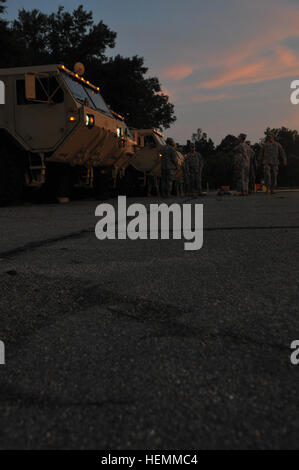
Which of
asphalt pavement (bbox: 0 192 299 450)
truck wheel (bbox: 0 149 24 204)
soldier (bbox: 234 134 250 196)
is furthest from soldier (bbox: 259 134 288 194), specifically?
asphalt pavement (bbox: 0 192 299 450)

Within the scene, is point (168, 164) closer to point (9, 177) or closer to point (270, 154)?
point (270, 154)

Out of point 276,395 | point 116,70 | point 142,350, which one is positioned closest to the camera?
point 276,395

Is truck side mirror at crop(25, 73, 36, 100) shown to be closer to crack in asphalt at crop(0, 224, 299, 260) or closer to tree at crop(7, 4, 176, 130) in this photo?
crack in asphalt at crop(0, 224, 299, 260)

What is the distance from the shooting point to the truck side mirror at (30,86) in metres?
7.51

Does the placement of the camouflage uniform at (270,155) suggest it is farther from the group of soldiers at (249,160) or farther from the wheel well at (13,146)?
the wheel well at (13,146)

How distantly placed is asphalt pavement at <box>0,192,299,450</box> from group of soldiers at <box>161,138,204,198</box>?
396 inches

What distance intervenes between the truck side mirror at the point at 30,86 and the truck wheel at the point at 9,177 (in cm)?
108

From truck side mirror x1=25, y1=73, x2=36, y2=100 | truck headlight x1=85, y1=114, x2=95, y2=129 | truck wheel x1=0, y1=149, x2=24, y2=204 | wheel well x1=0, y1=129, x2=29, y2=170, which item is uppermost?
truck side mirror x1=25, y1=73, x2=36, y2=100

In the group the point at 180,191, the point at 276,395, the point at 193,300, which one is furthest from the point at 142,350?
the point at 180,191

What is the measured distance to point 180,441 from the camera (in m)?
0.71

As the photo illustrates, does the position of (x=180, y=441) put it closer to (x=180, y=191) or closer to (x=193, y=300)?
(x=193, y=300)

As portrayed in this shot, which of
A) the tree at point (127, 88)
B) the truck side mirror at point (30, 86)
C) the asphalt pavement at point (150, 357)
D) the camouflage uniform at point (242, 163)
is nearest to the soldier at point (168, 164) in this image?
the camouflage uniform at point (242, 163)

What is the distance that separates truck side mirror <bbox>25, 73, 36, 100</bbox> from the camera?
7.51m

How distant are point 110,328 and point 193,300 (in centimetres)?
36
